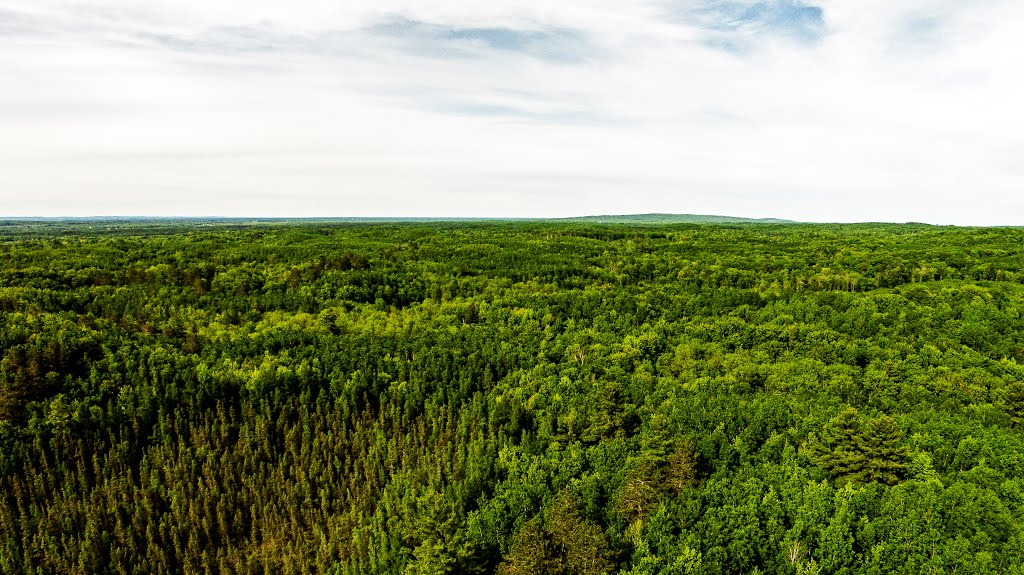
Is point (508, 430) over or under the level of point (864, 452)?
under

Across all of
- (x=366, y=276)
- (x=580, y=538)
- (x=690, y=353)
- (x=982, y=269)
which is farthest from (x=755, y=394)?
(x=982, y=269)

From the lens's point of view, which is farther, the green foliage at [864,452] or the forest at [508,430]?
the green foliage at [864,452]

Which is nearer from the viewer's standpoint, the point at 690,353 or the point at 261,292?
the point at 690,353

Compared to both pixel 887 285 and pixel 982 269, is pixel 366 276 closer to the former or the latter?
pixel 887 285

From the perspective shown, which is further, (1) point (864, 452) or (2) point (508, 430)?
(2) point (508, 430)

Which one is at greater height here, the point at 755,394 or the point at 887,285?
the point at 887,285

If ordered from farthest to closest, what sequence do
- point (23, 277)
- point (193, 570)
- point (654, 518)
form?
point (23, 277)
point (193, 570)
point (654, 518)

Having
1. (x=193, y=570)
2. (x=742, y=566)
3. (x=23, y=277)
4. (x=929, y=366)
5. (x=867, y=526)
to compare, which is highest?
(x=23, y=277)

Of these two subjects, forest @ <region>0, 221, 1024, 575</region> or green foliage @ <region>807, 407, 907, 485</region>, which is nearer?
forest @ <region>0, 221, 1024, 575</region>
